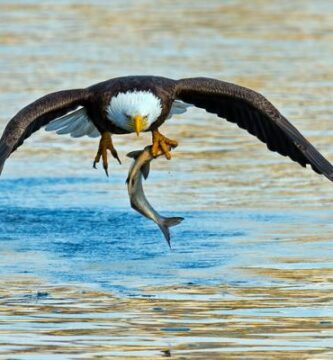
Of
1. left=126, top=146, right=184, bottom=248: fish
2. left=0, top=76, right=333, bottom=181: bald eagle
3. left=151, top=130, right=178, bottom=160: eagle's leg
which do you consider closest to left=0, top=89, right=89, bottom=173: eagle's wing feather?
left=0, top=76, right=333, bottom=181: bald eagle

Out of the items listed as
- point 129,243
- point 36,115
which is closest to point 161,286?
point 36,115

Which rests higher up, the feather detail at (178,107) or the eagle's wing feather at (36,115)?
the feather detail at (178,107)

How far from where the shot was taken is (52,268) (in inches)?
359

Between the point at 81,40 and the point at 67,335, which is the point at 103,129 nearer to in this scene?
the point at 67,335

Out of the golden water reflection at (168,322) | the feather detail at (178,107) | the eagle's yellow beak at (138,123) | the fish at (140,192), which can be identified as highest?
the feather detail at (178,107)

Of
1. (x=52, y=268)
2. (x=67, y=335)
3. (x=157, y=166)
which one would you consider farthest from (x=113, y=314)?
(x=157, y=166)

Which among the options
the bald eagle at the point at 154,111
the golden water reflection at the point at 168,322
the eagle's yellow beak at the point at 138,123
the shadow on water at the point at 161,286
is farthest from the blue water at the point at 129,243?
the eagle's yellow beak at the point at 138,123

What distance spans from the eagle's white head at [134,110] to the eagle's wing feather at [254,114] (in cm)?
36

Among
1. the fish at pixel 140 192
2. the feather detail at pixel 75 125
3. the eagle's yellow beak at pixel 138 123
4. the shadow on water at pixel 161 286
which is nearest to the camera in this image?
the shadow on water at pixel 161 286

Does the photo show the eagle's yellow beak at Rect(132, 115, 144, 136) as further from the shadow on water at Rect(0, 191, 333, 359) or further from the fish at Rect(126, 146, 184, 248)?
the shadow on water at Rect(0, 191, 333, 359)

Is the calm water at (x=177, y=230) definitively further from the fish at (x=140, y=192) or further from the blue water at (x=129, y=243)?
the fish at (x=140, y=192)

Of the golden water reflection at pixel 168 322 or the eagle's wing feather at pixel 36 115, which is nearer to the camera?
the golden water reflection at pixel 168 322

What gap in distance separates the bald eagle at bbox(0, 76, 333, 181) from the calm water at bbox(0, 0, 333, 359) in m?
0.75

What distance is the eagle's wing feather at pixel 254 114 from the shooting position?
8.80 meters
